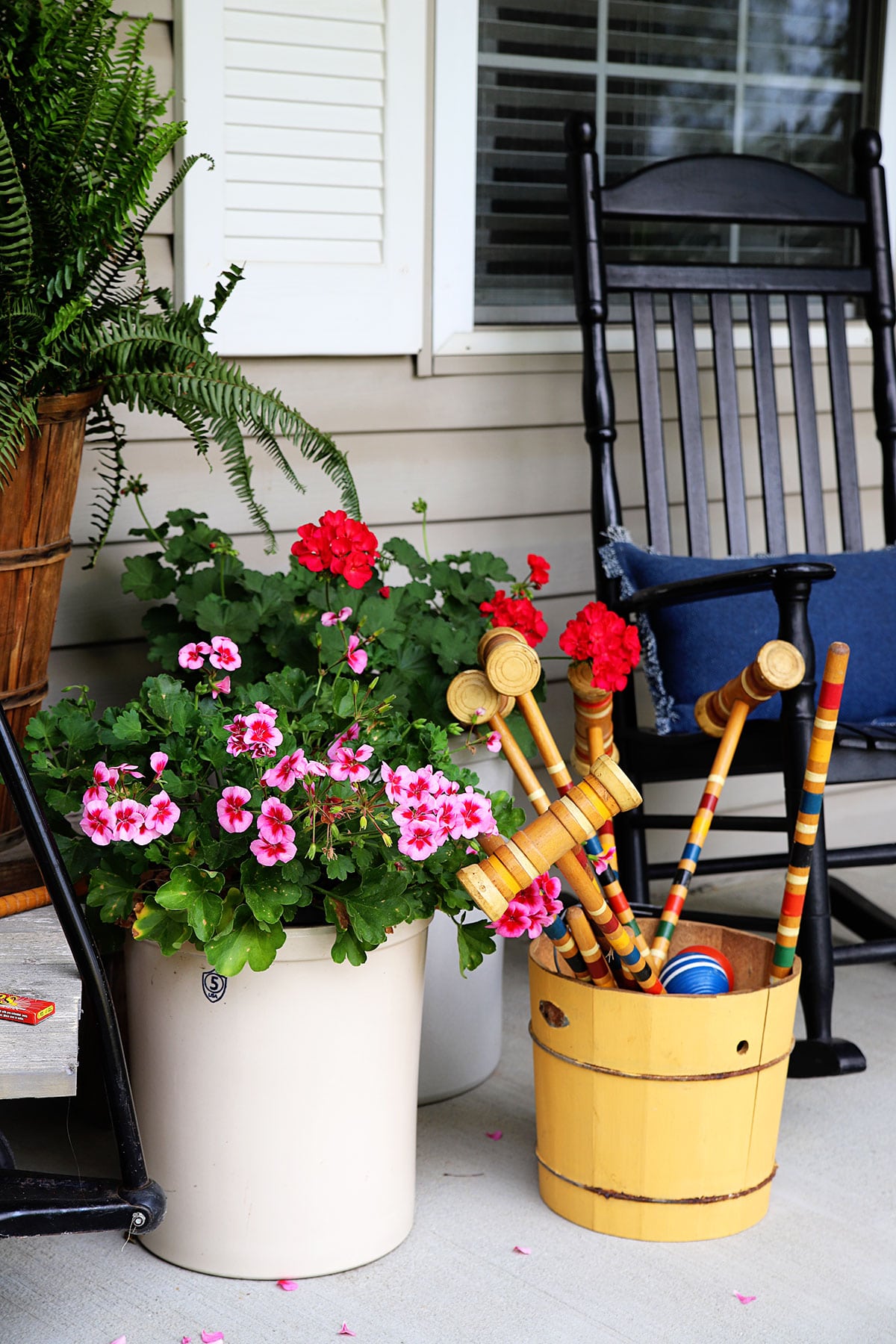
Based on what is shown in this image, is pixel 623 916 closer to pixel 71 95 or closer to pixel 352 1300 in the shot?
pixel 352 1300

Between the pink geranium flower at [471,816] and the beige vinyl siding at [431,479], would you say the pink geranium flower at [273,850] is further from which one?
the beige vinyl siding at [431,479]

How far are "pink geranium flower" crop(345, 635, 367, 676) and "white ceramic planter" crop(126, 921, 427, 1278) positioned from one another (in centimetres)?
28

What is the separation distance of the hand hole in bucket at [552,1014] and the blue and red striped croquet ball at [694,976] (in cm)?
12

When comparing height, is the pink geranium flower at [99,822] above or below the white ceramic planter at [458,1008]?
above

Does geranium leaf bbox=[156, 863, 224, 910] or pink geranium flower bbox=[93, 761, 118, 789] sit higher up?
pink geranium flower bbox=[93, 761, 118, 789]

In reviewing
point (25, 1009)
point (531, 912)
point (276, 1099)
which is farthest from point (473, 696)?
point (25, 1009)

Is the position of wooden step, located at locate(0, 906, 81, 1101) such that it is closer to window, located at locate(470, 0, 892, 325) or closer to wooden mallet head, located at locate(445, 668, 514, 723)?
wooden mallet head, located at locate(445, 668, 514, 723)

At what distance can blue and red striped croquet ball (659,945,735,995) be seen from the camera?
1.50 meters

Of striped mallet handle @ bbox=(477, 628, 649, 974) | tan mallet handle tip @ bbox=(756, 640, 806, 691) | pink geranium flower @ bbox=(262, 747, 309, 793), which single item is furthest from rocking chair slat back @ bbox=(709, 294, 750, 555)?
pink geranium flower @ bbox=(262, 747, 309, 793)

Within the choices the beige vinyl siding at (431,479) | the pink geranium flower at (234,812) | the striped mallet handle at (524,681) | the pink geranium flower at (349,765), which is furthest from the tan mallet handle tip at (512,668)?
the beige vinyl siding at (431,479)

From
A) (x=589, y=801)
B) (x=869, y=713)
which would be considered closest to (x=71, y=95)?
(x=589, y=801)

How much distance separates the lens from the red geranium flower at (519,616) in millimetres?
1646

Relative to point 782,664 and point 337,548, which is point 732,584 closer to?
point 782,664

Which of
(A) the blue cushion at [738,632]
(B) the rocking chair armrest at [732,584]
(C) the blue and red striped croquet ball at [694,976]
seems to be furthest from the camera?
(A) the blue cushion at [738,632]
